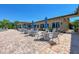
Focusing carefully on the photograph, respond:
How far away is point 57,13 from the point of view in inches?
320

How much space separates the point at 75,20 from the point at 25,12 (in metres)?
3.40

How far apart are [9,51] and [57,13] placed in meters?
3.36

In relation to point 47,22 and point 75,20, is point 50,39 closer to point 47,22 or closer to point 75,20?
point 47,22

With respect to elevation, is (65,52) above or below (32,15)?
below
